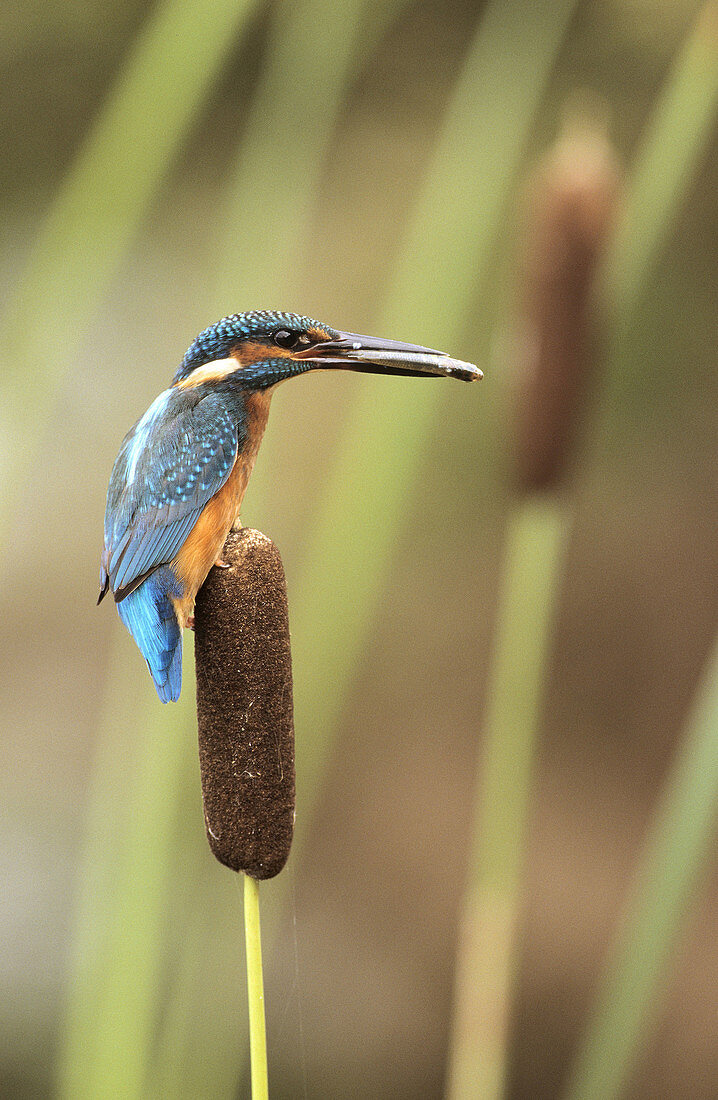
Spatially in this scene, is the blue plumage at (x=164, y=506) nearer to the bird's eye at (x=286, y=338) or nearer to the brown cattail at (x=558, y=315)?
the bird's eye at (x=286, y=338)

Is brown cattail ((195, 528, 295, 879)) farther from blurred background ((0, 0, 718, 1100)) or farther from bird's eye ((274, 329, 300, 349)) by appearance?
blurred background ((0, 0, 718, 1100))

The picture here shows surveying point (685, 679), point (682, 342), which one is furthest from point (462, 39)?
point (685, 679)

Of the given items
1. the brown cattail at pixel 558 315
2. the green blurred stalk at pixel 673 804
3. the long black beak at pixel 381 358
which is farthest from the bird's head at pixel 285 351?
the green blurred stalk at pixel 673 804

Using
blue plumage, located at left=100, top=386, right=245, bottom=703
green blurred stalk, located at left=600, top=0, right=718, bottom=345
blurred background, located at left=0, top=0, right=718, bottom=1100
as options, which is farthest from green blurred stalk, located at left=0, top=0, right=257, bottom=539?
green blurred stalk, located at left=600, top=0, right=718, bottom=345

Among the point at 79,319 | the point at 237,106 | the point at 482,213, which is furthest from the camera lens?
the point at 237,106

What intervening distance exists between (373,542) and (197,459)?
0.84 feet

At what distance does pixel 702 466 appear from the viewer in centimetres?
117

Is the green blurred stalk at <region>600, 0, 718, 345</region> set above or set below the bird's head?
above

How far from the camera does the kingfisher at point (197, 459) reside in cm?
46

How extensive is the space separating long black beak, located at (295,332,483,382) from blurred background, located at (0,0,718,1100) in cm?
15

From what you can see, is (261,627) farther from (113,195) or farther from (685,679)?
(685,679)

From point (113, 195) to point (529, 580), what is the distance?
1.53ft

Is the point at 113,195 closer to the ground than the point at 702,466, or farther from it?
farther from it

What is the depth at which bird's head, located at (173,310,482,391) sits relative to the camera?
0.48 meters
